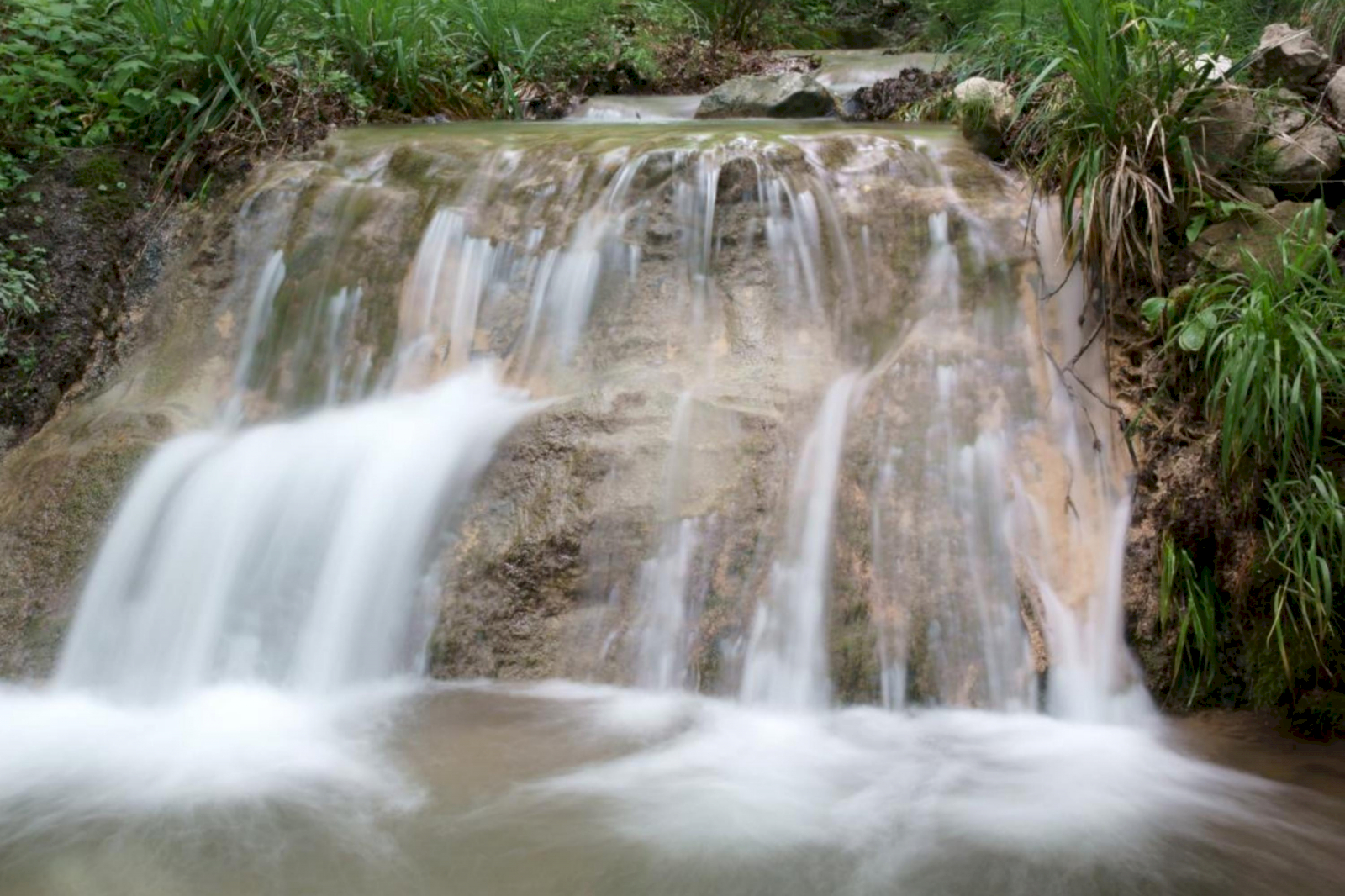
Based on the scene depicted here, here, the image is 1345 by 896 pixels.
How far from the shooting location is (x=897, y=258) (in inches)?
174

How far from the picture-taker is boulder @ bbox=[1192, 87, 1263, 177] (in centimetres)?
406

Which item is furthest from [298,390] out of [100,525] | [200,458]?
[100,525]

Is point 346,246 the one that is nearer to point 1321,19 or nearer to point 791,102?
point 791,102

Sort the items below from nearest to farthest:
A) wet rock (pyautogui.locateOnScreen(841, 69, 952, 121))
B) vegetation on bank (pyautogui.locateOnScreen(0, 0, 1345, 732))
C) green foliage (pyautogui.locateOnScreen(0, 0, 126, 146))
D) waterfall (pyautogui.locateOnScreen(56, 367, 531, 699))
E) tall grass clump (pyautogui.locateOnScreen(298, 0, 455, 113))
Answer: vegetation on bank (pyautogui.locateOnScreen(0, 0, 1345, 732)), waterfall (pyautogui.locateOnScreen(56, 367, 531, 699)), green foliage (pyautogui.locateOnScreen(0, 0, 126, 146)), tall grass clump (pyautogui.locateOnScreen(298, 0, 455, 113)), wet rock (pyautogui.locateOnScreen(841, 69, 952, 121))

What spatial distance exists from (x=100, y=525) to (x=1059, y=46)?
13.3 ft

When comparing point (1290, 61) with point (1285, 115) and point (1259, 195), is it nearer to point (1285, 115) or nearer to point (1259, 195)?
point (1285, 115)

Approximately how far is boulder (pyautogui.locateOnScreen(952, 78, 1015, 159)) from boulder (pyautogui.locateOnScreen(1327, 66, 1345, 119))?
Answer: 115 cm

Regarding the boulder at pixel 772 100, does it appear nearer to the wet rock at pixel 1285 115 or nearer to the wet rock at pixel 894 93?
the wet rock at pixel 894 93

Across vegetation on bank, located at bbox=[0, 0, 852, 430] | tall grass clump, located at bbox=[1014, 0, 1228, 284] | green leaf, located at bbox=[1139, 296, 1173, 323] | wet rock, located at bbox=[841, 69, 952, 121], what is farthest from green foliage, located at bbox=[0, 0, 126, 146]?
green leaf, located at bbox=[1139, 296, 1173, 323]

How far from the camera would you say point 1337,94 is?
4219 mm

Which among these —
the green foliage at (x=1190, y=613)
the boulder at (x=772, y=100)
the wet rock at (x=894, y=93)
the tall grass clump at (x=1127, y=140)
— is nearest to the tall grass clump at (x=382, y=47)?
the boulder at (x=772, y=100)

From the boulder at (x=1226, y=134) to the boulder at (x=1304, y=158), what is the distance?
87mm

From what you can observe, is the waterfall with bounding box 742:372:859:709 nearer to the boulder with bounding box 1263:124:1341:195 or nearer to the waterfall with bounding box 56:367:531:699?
the waterfall with bounding box 56:367:531:699

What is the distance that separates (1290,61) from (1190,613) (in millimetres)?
2291
